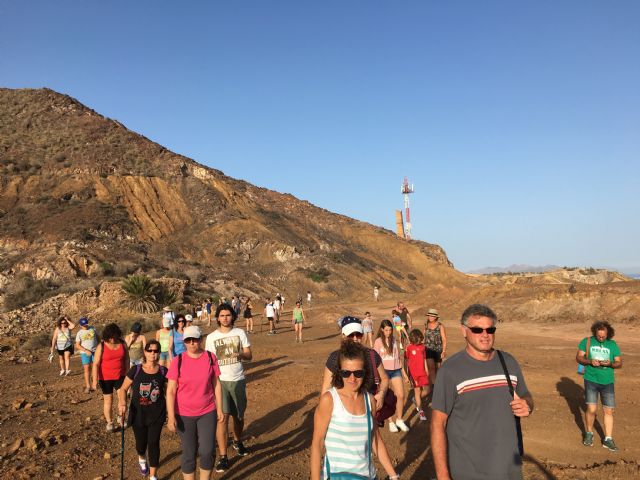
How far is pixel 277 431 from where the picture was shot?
7.46 meters

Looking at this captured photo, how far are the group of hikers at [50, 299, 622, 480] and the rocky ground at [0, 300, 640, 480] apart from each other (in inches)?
15.1

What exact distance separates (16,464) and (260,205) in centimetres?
5610

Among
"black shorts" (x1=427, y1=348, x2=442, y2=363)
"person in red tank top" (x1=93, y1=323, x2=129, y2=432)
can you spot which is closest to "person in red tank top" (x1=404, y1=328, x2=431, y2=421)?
"black shorts" (x1=427, y1=348, x2=442, y2=363)

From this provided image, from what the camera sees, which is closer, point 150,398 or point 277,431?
point 150,398

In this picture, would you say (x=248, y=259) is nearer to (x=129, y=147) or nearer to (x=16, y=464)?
(x=129, y=147)

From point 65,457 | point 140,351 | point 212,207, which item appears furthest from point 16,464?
point 212,207

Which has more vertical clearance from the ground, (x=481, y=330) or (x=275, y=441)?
(x=481, y=330)

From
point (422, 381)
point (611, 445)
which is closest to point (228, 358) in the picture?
point (422, 381)

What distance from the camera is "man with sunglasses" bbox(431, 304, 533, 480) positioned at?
2895 millimetres

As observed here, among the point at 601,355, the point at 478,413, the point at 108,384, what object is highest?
the point at 478,413

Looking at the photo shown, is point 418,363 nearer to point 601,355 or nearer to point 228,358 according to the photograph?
point 601,355

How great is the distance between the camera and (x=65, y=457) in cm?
633

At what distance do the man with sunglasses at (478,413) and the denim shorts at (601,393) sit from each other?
404cm

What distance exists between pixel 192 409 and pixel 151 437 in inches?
35.0
